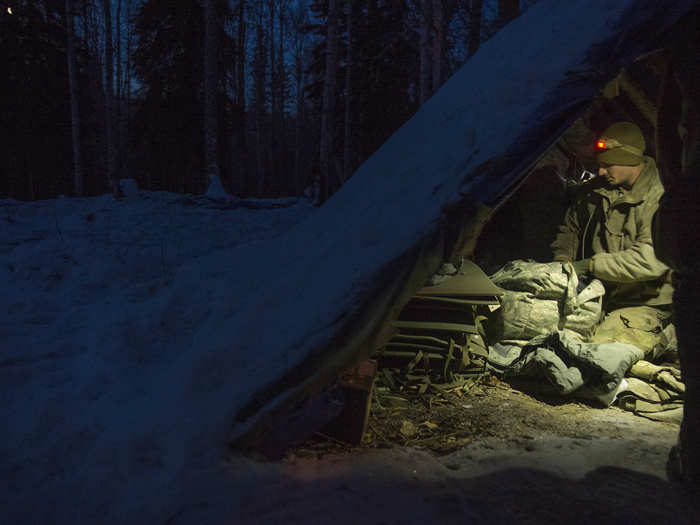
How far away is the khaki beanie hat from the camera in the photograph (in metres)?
3.51

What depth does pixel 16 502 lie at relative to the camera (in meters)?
1.51

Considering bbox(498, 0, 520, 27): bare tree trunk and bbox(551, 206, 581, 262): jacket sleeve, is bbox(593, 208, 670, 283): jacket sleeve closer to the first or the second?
bbox(551, 206, 581, 262): jacket sleeve

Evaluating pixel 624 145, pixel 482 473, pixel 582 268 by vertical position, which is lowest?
pixel 482 473

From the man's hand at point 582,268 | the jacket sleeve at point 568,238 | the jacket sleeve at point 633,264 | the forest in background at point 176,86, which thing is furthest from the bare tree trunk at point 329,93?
the jacket sleeve at point 633,264

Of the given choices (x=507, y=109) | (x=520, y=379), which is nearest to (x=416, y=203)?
(x=507, y=109)

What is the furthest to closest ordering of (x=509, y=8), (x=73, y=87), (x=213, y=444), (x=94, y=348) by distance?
(x=73, y=87) → (x=509, y=8) → (x=94, y=348) → (x=213, y=444)

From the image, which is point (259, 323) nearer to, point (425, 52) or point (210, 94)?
point (425, 52)

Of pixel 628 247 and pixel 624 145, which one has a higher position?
pixel 624 145

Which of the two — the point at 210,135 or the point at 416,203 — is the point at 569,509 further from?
the point at 210,135

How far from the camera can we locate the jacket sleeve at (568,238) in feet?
13.9

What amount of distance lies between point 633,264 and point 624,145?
1.14 meters

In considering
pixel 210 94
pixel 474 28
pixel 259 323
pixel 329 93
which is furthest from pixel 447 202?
pixel 474 28

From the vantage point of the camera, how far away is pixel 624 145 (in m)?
3.55

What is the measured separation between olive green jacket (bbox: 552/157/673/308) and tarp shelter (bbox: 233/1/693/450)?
193cm
